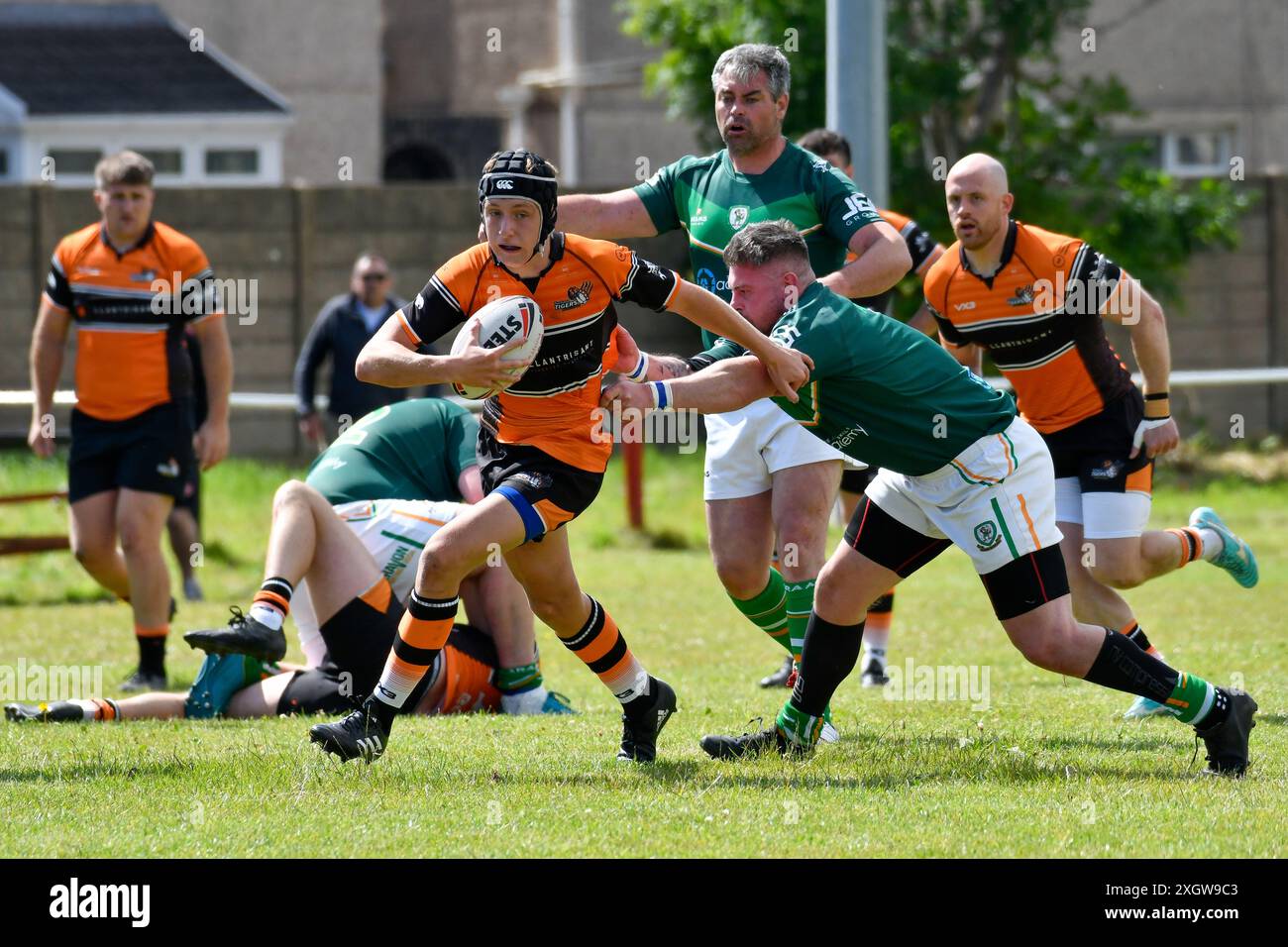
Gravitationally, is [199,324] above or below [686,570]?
above

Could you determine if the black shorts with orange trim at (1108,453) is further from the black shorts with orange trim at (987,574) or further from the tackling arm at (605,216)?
the tackling arm at (605,216)

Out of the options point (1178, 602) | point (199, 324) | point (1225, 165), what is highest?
point (1225, 165)

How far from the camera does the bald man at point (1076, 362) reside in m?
6.73

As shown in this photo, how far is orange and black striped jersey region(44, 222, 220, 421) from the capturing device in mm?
8469

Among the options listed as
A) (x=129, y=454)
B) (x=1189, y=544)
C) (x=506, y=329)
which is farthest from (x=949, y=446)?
(x=129, y=454)

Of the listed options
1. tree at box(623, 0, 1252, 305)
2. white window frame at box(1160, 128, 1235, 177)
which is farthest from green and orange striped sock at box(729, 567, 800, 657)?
white window frame at box(1160, 128, 1235, 177)

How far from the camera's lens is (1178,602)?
442 inches

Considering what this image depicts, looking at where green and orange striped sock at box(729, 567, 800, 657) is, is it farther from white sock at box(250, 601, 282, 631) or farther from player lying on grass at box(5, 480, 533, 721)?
white sock at box(250, 601, 282, 631)

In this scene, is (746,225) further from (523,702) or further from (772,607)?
(523,702)

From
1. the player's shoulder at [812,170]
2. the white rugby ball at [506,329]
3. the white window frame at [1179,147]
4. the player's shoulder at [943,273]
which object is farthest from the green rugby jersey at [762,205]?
the white window frame at [1179,147]

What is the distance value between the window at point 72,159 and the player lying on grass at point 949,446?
19945 mm
